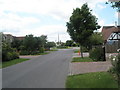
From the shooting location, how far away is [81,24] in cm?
2084

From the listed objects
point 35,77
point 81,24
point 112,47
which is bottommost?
point 35,77

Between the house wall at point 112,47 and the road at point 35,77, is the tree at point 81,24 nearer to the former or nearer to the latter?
the road at point 35,77

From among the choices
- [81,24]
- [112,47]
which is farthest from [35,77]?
[112,47]

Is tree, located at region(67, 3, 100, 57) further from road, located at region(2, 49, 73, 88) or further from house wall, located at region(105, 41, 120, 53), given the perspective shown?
house wall, located at region(105, 41, 120, 53)

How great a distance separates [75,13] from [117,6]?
1297 centimetres

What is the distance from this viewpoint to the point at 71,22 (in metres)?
21.5

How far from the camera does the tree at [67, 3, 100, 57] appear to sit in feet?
67.8

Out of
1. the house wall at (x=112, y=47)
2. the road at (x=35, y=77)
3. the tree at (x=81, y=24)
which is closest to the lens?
the road at (x=35, y=77)

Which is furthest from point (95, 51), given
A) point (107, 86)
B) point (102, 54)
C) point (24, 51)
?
point (24, 51)

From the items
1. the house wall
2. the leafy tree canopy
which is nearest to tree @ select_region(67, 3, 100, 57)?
the leafy tree canopy

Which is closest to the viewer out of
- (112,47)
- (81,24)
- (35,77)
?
(35,77)

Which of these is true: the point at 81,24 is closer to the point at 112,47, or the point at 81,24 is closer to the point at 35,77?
the point at 35,77

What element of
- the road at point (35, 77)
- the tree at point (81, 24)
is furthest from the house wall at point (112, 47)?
the road at point (35, 77)

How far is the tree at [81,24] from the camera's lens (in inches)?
814
